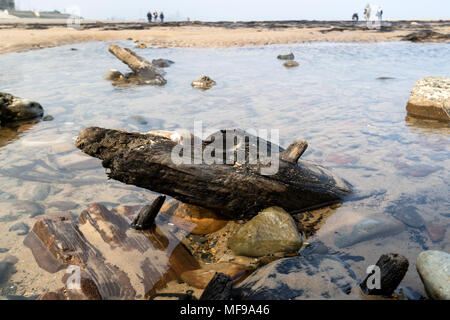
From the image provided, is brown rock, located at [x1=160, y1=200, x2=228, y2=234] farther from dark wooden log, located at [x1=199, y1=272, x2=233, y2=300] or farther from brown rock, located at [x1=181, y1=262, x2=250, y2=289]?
dark wooden log, located at [x1=199, y1=272, x2=233, y2=300]

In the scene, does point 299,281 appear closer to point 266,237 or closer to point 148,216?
point 266,237

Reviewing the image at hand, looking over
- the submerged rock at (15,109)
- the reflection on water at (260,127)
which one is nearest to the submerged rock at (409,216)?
the reflection on water at (260,127)

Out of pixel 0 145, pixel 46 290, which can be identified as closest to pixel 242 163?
pixel 46 290

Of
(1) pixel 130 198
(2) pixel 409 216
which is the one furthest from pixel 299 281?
(1) pixel 130 198

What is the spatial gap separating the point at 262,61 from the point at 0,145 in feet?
37.3

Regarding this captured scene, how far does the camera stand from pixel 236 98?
8.05 m

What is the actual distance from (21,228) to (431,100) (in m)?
6.87

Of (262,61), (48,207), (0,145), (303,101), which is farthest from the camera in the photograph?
(262,61)

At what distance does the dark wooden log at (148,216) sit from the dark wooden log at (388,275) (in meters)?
1.67

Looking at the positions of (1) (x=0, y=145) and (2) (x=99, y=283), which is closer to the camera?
(2) (x=99, y=283)

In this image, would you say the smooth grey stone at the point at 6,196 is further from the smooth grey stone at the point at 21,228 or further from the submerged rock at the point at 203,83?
the submerged rock at the point at 203,83

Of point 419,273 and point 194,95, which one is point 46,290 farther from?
point 194,95

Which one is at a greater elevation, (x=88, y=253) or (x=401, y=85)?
(x=401, y=85)

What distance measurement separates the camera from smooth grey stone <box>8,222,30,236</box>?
2.89 meters
